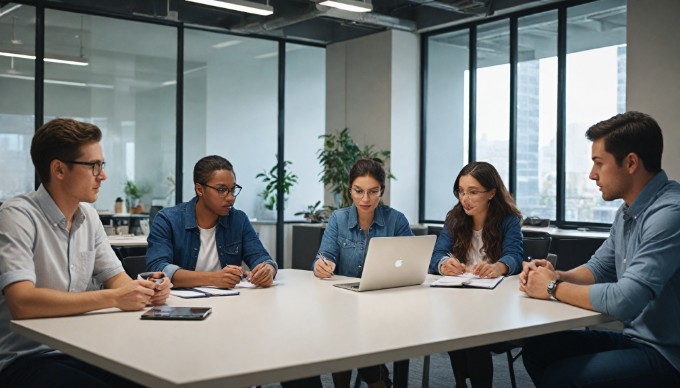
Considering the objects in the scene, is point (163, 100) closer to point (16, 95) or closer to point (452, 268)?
point (16, 95)

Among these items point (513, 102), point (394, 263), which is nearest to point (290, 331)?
point (394, 263)

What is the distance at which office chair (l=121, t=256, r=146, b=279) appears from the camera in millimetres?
3383

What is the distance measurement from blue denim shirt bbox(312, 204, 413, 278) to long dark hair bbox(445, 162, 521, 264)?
0.84ft

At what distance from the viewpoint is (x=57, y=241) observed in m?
2.41

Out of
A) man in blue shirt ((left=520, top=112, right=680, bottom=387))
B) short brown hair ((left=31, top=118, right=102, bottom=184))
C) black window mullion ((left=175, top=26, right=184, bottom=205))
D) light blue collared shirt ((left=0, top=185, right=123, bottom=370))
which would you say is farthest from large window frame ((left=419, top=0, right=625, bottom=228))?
short brown hair ((left=31, top=118, right=102, bottom=184))

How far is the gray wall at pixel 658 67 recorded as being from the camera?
6.28 m

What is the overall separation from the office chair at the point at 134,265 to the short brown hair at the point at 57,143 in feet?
3.28

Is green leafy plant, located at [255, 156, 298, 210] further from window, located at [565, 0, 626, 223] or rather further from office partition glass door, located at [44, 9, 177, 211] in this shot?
window, located at [565, 0, 626, 223]

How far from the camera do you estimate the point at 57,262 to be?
2.42m

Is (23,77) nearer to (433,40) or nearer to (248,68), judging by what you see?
(248,68)

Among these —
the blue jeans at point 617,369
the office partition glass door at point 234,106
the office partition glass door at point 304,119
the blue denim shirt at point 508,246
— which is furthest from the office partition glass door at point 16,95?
the blue jeans at point 617,369

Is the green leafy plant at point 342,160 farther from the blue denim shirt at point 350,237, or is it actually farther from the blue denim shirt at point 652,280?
the blue denim shirt at point 652,280

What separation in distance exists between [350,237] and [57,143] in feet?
5.74

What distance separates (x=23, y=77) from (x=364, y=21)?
3624 mm
